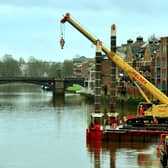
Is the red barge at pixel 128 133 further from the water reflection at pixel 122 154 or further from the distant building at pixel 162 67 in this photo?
the distant building at pixel 162 67

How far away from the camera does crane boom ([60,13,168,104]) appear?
5778cm

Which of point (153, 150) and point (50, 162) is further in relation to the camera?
point (153, 150)

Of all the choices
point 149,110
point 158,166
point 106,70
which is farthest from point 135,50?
point 158,166

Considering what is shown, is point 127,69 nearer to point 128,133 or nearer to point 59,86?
point 128,133

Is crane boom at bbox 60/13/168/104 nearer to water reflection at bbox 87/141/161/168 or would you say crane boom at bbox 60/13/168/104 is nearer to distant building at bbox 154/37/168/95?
water reflection at bbox 87/141/161/168

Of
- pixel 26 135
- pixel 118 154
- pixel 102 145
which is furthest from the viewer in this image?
pixel 26 135

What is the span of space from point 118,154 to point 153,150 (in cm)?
292

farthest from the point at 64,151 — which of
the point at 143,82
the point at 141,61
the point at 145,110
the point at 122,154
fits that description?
the point at 141,61

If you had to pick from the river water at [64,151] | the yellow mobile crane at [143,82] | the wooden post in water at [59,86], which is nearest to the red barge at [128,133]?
the river water at [64,151]

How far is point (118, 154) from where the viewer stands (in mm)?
47094

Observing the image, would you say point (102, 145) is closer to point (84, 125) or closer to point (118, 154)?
point (118, 154)

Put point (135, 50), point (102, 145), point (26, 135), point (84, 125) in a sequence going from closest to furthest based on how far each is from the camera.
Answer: point (102, 145), point (26, 135), point (84, 125), point (135, 50)

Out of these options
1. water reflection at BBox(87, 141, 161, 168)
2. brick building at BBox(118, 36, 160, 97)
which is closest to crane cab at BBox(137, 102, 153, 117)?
water reflection at BBox(87, 141, 161, 168)

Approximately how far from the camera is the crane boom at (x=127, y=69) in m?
57.8
